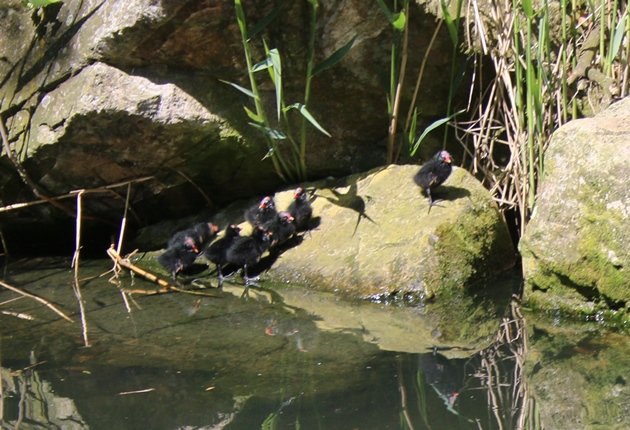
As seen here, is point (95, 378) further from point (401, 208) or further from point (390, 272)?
point (401, 208)

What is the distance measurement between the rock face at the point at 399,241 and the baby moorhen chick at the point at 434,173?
109 mm

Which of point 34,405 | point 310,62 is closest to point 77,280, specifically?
point 310,62

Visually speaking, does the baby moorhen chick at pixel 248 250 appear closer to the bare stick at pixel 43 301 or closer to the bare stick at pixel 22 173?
the bare stick at pixel 43 301

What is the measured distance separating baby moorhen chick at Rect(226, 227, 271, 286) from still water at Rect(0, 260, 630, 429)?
0.30 m

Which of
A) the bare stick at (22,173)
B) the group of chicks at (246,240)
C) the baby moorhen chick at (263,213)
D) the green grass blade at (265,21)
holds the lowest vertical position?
the group of chicks at (246,240)

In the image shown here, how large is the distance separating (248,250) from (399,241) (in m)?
0.91

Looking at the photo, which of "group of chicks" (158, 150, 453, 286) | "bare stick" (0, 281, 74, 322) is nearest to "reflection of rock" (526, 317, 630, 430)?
"group of chicks" (158, 150, 453, 286)

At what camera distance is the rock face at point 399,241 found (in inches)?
210

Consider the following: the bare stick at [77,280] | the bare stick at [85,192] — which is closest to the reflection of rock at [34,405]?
the bare stick at [77,280]

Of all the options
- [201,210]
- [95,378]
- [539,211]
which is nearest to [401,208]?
[539,211]

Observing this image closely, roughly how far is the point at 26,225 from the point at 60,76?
1.21m

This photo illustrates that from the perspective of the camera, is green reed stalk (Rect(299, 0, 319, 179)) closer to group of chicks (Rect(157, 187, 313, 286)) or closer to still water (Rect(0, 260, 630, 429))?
group of chicks (Rect(157, 187, 313, 286))

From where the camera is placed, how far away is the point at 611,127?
4.85 m

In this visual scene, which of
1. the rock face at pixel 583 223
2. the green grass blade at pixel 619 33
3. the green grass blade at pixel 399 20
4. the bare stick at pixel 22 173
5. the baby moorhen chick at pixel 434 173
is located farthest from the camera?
the bare stick at pixel 22 173
